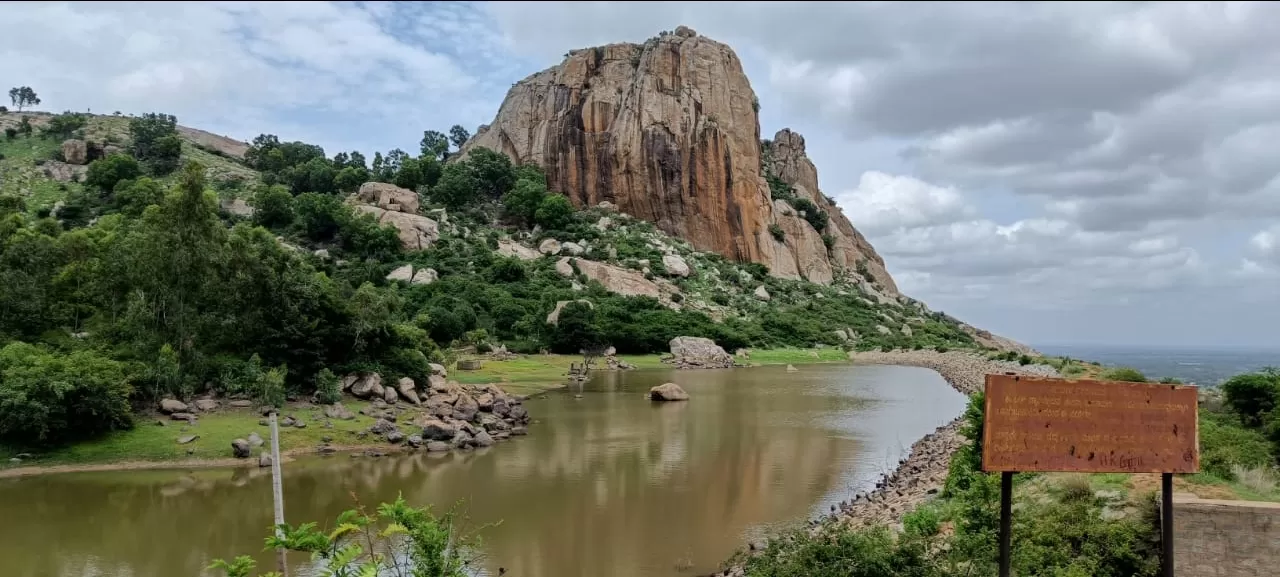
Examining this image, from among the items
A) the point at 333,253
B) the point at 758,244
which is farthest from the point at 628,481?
the point at 758,244

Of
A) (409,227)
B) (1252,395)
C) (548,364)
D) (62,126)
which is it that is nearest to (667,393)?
(548,364)

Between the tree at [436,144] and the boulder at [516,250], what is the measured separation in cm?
4073

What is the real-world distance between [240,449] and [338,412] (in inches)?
155

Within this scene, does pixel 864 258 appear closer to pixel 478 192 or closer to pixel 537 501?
pixel 478 192

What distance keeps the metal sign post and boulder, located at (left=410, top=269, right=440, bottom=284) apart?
57554mm

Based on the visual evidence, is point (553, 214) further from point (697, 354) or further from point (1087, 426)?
point (1087, 426)

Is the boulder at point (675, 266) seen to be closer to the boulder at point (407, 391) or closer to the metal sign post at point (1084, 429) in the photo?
the boulder at point (407, 391)

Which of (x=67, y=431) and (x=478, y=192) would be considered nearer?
(x=67, y=431)

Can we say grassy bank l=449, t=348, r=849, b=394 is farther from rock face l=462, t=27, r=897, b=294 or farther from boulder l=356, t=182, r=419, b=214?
boulder l=356, t=182, r=419, b=214

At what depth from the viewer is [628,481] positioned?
1867cm

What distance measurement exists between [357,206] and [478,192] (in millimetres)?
17100

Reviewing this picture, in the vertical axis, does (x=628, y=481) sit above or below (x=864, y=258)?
below

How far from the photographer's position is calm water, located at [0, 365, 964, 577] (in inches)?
516

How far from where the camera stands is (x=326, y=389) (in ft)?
83.1
